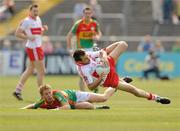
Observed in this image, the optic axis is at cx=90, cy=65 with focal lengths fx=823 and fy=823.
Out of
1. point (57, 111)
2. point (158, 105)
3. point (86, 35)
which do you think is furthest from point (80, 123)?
point (86, 35)

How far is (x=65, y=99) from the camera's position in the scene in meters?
17.6

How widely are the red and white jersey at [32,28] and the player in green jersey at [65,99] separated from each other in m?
6.14

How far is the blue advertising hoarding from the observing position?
133ft

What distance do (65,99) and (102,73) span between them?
174 centimetres

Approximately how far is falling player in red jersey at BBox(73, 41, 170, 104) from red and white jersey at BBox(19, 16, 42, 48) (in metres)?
5.09

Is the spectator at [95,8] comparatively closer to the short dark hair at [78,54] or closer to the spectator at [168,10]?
the spectator at [168,10]

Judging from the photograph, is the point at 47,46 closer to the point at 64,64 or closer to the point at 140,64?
the point at 64,64

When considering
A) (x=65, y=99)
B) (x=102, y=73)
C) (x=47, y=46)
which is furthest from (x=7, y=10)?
(x=65, y=99)

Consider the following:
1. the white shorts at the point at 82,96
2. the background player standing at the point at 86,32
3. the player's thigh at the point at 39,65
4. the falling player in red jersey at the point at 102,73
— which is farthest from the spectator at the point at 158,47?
the white shorts at the point at 82,96

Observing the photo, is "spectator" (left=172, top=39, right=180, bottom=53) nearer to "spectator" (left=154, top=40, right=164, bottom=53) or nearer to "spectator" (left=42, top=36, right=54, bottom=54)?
"spectator" (left=154, top=40, right=164, bottom=53)

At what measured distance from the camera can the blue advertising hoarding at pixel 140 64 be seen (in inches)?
1591

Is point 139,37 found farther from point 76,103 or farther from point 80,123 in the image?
point 80,123

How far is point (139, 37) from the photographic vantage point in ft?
142

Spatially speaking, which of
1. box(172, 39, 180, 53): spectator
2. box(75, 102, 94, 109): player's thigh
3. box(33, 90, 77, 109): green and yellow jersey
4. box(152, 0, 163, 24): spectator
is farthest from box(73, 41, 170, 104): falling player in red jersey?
box(152, 0, 163, 24): spectator
